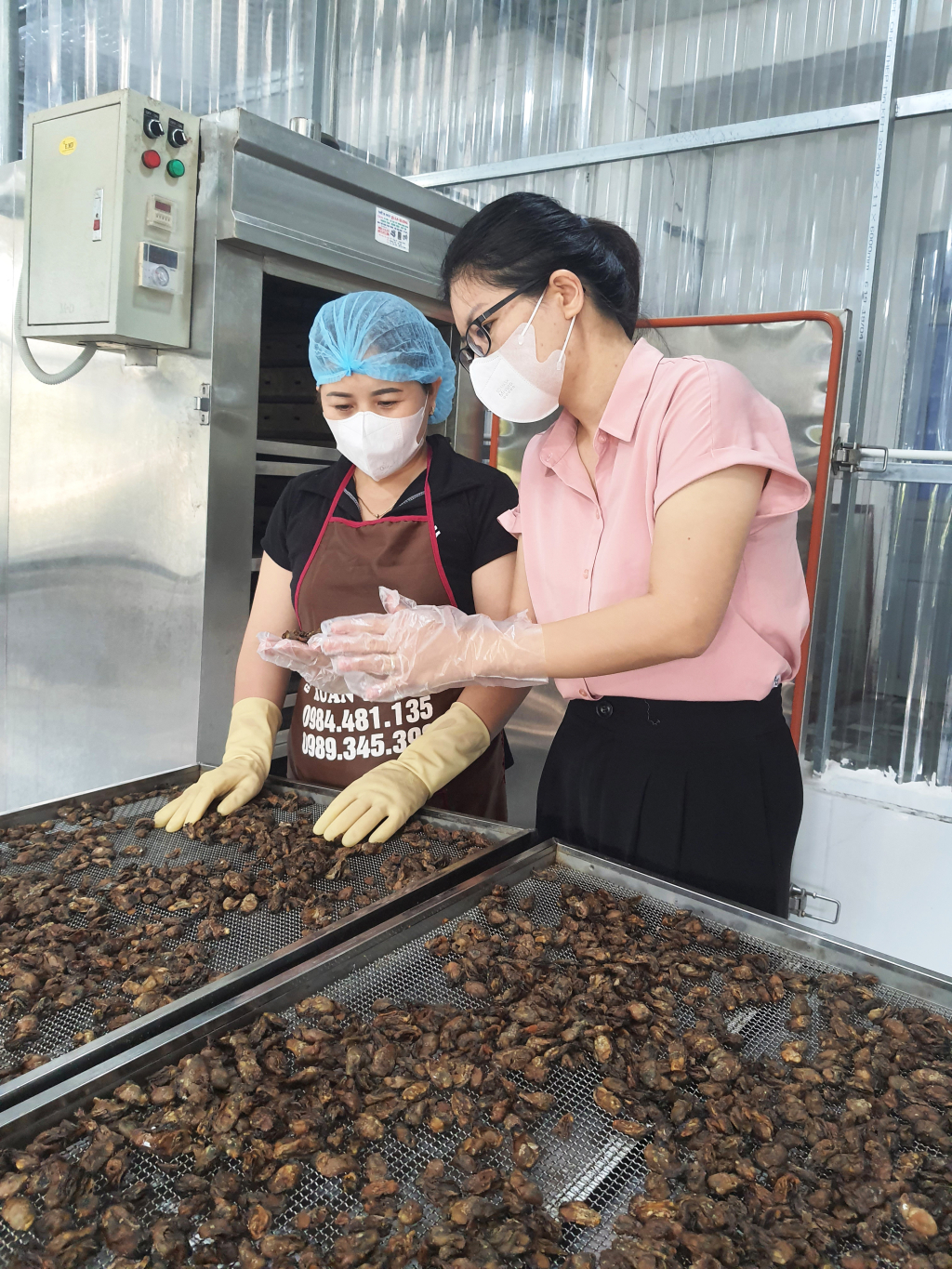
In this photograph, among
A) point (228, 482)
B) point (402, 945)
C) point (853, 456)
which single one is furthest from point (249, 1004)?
point (853, 456)

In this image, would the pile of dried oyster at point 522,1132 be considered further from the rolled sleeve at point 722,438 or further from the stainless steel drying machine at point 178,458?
the stainless steel drying machine at point 178,458

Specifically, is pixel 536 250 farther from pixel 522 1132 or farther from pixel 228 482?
pixel 522 1132

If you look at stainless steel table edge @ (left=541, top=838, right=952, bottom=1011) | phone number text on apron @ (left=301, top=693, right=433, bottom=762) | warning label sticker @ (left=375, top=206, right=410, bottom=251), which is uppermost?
warning label sticker @ (left=375, top=206, right=410, bottom=251)

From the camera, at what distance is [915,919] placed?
102 inches

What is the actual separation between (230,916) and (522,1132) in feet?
1.84

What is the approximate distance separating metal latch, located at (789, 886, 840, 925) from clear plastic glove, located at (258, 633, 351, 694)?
1.63 m

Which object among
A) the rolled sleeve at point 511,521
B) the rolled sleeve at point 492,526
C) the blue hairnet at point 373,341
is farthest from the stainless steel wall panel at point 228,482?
the rolled sleeve at point 511,521

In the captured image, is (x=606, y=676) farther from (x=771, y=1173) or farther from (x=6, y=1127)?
(x=6, y=1127)

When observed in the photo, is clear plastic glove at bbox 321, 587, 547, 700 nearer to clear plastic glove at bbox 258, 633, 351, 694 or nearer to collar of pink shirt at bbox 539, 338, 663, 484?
clear plastic glove at bbox 258, 633, 351, 694

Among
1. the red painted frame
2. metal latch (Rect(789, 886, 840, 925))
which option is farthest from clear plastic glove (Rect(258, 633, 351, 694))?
metal latch (Rect(789, 886, 840, 925))

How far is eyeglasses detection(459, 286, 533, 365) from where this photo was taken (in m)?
1.53

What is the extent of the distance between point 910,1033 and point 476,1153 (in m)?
0.54

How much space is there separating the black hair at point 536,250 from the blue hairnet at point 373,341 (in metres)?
0.42

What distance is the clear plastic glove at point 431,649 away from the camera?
1.45 metres
